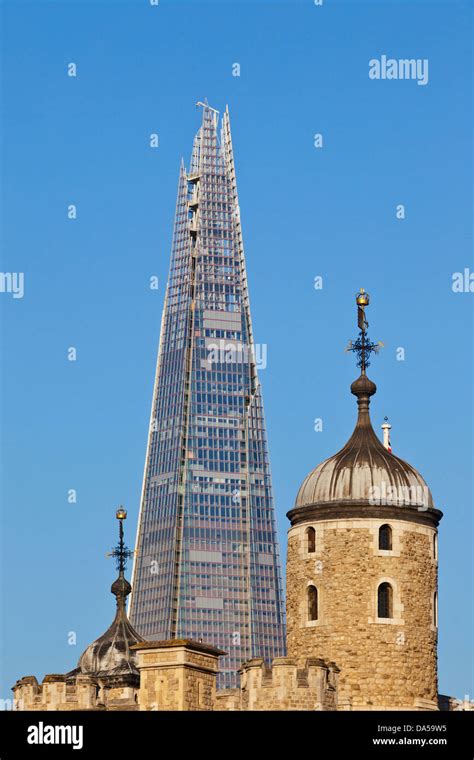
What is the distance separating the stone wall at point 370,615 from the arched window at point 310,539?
191 millimetres

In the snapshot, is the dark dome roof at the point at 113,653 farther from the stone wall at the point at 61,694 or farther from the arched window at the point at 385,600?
the arched window at the point at 385,600

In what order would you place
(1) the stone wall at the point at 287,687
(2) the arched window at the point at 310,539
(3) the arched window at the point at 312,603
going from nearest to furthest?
1. (1) the stone wall at the point at 287,687
2. (3) the arched window at the point at 312,603
3. (2) the arched window at the point at 310,539

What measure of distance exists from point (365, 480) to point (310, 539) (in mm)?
2727

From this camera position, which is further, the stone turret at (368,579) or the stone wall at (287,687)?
the stone turret at (368,579)

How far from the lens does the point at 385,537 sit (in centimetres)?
6694

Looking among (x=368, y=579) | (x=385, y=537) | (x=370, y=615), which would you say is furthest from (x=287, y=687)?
(x=385, y=537)

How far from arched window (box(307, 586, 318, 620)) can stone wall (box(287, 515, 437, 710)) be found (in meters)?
0.17

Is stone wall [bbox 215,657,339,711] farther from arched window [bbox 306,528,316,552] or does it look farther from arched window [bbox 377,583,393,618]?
arched window [bbox 306,528,316,552]

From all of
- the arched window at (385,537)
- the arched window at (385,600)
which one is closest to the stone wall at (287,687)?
the arched window at (385,600)

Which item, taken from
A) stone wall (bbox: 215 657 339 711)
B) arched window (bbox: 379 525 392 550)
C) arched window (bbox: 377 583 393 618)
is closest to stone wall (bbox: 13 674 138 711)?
stone wall (bbox: 215 657 339 711)

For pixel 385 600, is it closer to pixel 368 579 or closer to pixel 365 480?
pixel 368 579

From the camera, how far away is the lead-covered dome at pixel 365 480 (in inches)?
2653

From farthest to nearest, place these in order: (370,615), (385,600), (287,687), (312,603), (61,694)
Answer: (61,694)
(312,603)
(385,600)
(370,615)
(287,687)
